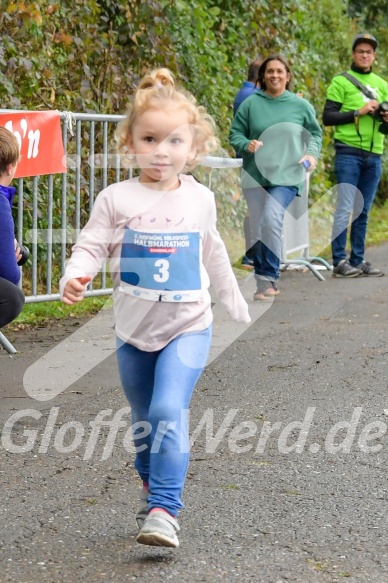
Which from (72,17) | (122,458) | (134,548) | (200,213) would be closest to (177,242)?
(200,213)

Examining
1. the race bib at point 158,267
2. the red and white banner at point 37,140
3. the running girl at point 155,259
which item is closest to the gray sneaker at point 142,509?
the running girl at point 155,259

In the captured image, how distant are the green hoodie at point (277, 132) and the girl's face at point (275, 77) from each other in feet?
0.18

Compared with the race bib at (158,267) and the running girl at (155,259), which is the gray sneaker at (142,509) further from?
the race bib at (158,267)

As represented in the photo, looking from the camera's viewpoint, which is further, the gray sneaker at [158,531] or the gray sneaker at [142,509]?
the gray sneaker at [142,509]

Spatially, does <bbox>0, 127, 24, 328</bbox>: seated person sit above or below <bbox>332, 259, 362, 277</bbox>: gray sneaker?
above

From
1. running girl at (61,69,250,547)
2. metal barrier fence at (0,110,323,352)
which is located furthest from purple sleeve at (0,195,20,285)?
metal barrier fence at (0,110,323,352)

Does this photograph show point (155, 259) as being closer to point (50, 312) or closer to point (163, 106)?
point (163, 106)

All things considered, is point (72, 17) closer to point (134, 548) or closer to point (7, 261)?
point (7, 261)

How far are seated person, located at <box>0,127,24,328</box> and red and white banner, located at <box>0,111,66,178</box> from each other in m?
1.91

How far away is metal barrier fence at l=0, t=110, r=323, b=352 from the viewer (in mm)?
8375

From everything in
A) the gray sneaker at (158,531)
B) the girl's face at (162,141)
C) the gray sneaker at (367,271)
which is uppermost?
the girl's face at (162,141)

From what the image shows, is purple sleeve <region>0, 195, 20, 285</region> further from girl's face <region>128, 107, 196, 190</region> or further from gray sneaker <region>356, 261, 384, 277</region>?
gray sneaker <region>356, 261, 384, 277</region>

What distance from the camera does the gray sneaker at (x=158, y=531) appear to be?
12.4 ft

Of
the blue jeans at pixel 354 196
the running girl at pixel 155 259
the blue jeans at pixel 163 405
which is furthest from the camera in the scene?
the blue jeans at pixel 354 196
